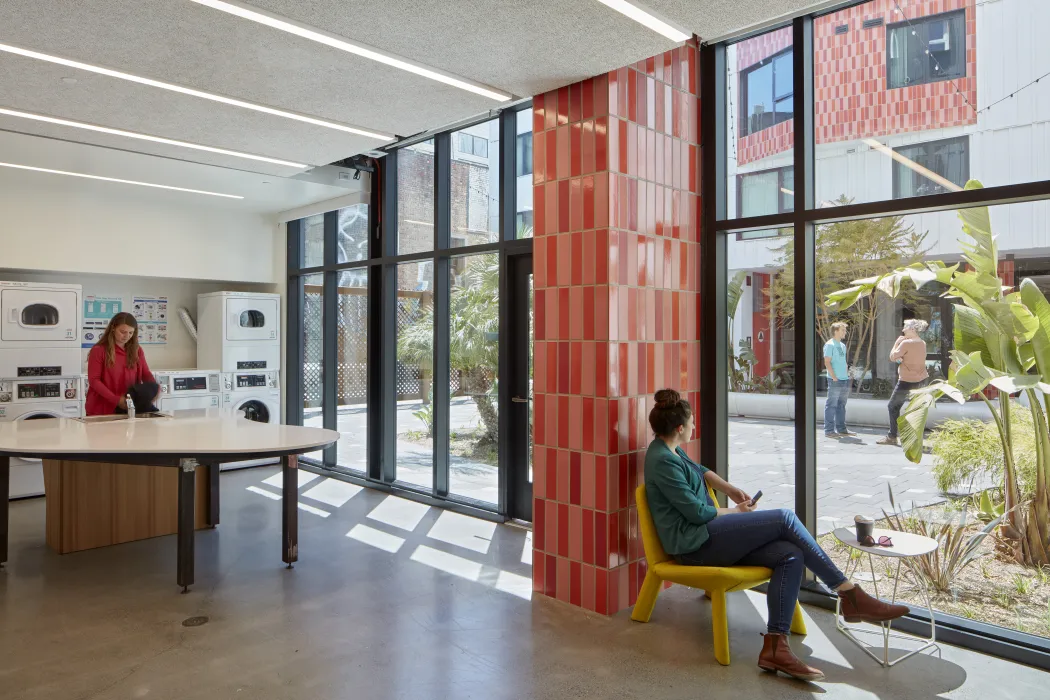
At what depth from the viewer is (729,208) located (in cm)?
414

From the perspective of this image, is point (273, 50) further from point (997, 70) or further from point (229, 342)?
point (229, 342)

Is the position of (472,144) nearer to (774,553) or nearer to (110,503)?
(110,503)

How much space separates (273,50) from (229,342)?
4.49 m

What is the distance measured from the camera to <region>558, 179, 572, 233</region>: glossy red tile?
147 inches

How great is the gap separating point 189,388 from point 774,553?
5974 millimetres

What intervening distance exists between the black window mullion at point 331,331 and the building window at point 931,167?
5.22m

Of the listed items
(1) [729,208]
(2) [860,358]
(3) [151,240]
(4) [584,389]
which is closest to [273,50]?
(4) [584,389]

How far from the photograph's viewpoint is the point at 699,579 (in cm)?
311

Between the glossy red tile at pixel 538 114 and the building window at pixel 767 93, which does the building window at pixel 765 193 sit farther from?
the glossy red tile at pixel 538 114

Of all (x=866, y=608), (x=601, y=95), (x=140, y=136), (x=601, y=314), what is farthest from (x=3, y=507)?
(x=866, y=608)

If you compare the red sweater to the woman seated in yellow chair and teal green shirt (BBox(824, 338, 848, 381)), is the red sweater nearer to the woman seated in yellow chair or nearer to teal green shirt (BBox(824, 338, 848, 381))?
the woman seated in yellow chair

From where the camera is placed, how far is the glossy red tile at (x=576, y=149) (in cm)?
368

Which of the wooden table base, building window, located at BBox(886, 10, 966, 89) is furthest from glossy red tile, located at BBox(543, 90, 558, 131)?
the wooden table base

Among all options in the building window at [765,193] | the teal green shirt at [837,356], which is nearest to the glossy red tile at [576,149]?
the building window at [765,193]
